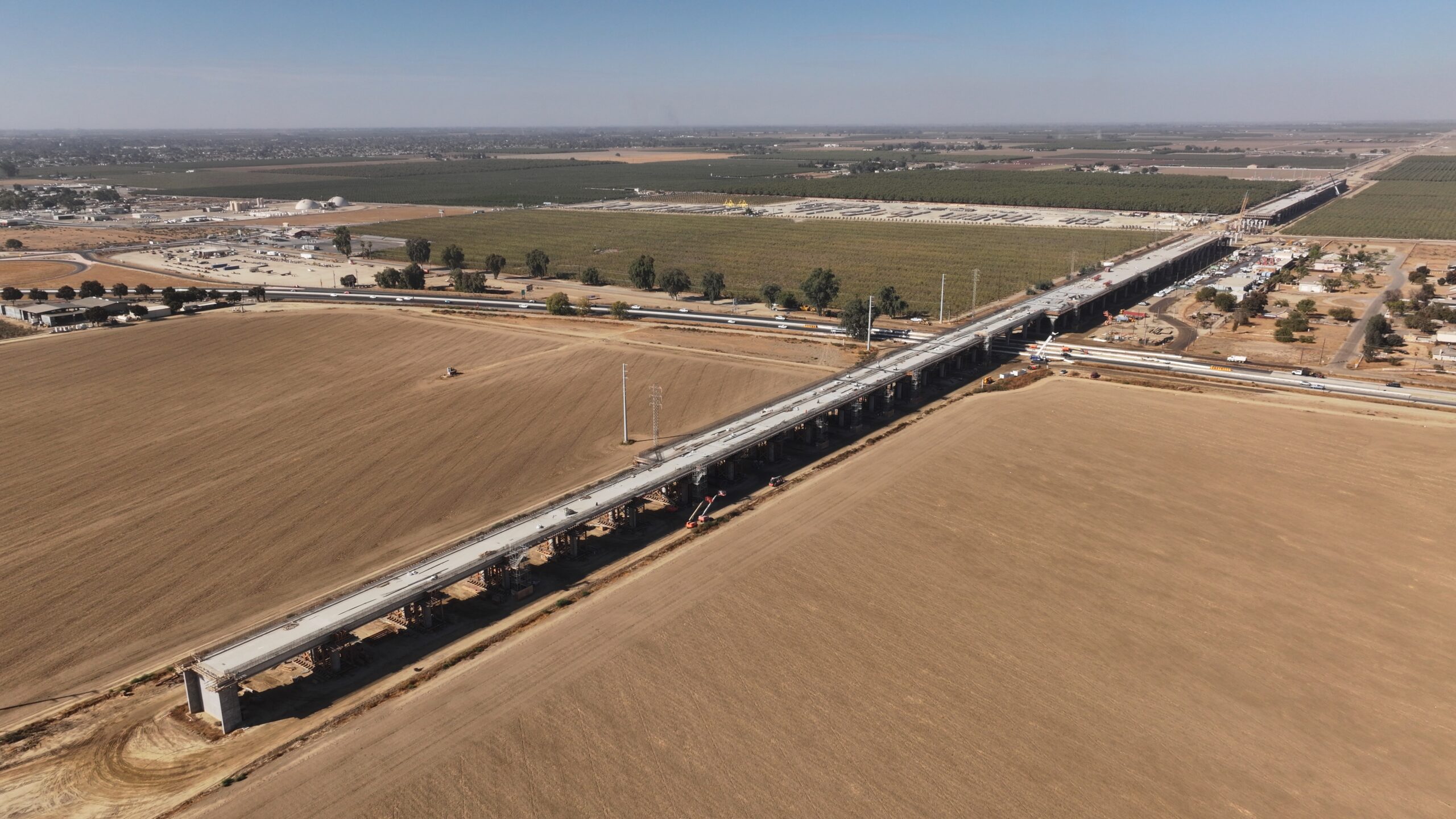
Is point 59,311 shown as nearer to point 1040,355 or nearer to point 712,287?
point 712,287

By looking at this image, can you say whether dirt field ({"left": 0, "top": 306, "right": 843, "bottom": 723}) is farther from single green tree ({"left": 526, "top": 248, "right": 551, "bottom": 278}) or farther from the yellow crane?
the yellow crane

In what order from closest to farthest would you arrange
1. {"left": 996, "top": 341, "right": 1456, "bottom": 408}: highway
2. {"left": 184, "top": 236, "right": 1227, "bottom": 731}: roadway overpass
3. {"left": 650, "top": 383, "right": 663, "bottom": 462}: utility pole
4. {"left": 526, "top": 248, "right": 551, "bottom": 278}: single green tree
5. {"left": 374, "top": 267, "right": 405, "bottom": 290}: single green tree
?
{"left": 184, "top": 236, "right": 1227, "bottom": 731}: roadway overpass → {"left": 650, "top": 383, "right": 663, "bottom": 462}: utility pole → {"left": 996, "top": 341, "right": 1456, "bottom": 408}: highway → {"left": 374, "top": 267, "right": 405, "bottom": 290}: single green tree → {"left": 526, "top": 248, "right": 551, "bottom": 278}: single green tree

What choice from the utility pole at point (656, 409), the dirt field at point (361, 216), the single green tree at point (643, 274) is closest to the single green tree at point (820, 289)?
the single green tree at point (643, 274)

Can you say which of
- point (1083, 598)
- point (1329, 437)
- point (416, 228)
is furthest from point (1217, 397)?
point (416, 228)

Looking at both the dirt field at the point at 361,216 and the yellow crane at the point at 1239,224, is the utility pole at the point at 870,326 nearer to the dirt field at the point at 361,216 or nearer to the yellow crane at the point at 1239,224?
the yellow crane at the point at 1239,224

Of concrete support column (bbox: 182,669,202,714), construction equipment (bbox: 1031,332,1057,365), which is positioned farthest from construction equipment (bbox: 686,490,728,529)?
construction equipment (bbox: 1031,332,1057,365)

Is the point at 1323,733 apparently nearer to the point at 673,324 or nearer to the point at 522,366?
the point at 522,366
